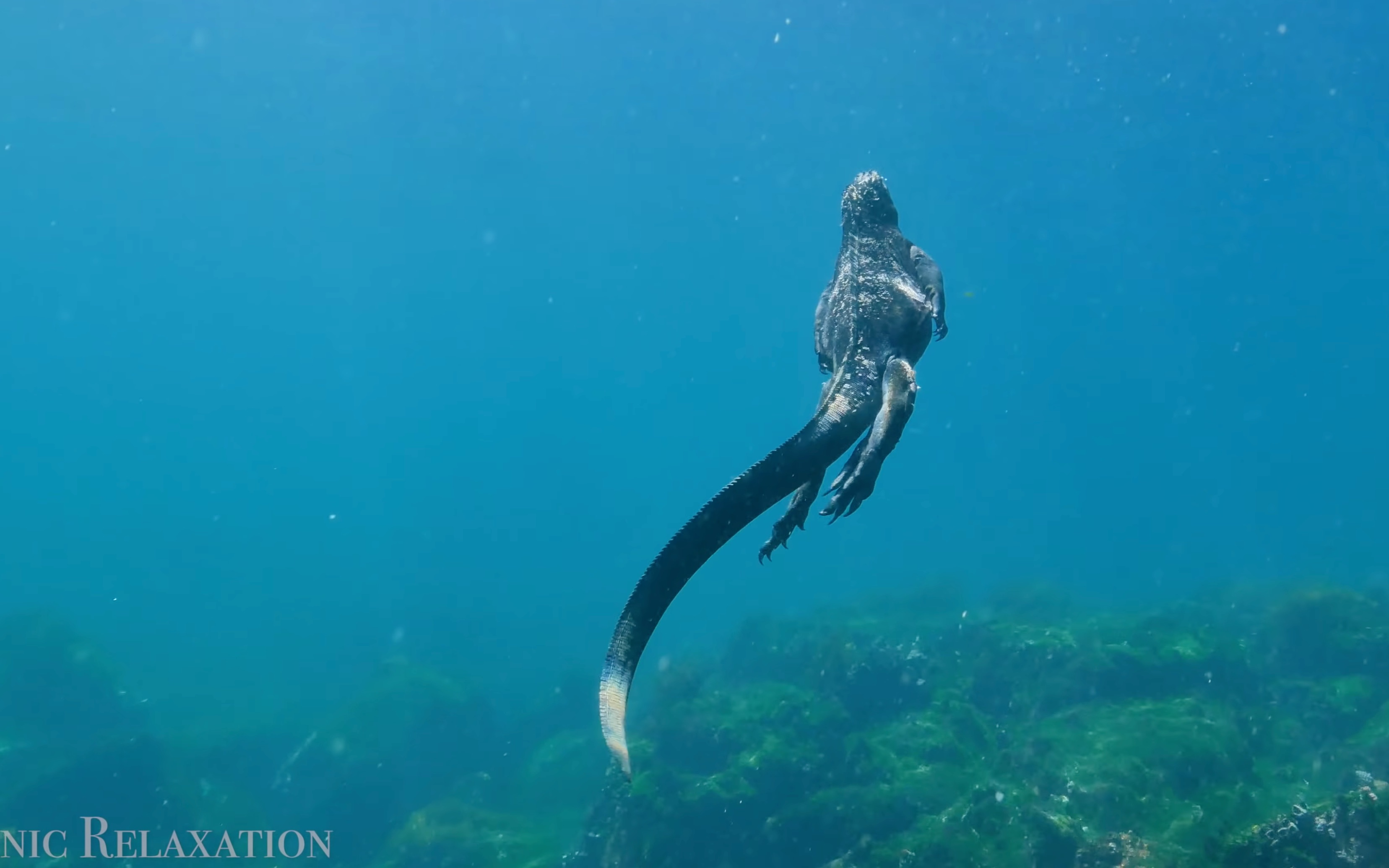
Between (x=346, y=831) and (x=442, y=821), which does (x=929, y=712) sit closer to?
(x=442, y=821)

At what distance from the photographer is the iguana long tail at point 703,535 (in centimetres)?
434

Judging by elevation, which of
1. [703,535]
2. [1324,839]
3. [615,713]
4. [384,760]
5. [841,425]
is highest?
[384,760]

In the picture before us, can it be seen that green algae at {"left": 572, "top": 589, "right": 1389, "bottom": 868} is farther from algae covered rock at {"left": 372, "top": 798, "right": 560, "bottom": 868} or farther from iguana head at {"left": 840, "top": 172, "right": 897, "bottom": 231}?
iguana head at {"left": 840, "top": 172, "right": 897, "bottom": 231}

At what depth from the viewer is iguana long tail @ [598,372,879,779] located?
Result: 14.2ft

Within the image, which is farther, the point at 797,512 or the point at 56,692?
the point at 56,692

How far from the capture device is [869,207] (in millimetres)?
6797

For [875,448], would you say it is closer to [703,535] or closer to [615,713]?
[703,535]

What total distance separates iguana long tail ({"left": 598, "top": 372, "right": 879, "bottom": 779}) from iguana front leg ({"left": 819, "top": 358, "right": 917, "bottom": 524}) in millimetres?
164

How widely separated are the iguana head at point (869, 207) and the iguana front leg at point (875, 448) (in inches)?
84.0

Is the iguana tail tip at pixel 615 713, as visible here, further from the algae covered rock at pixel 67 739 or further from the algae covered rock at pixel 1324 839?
the algae covered rock at pixel 67 739

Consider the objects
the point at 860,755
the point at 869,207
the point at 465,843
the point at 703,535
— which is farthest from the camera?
the point at 465,843

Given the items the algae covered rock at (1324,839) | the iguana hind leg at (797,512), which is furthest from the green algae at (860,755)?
the iguana hind leg at (797,512)

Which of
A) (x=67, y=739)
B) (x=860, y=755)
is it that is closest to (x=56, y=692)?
(x=67, y=739)

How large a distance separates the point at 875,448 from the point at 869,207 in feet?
9.97
